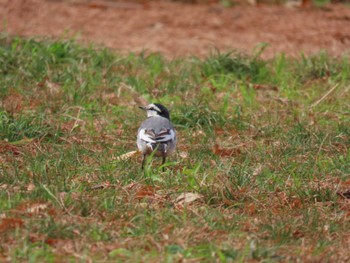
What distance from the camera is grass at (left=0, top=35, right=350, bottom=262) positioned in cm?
634

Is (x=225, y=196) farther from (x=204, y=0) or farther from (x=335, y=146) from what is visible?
(x=204, y=0)

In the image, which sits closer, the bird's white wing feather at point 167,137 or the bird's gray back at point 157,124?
the bird's white wing feather at point 167,137

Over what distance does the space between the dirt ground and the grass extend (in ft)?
2.83

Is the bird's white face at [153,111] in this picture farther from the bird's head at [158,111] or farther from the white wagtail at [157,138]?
the white wagtail at [157,138]

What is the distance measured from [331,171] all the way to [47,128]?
9.26 ft

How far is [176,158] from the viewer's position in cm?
877

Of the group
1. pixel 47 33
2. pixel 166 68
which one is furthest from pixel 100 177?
pixel 47 33

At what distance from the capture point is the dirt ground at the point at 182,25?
12648 millimetres

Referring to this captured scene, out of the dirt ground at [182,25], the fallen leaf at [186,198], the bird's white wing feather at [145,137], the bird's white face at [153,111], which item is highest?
the bird's white wing feather at [145,137]

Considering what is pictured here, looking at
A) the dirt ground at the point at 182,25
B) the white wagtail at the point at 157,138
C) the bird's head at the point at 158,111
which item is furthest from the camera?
the dirt ground at the point at 182,25

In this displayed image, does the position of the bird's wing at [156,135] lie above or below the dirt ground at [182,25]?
above

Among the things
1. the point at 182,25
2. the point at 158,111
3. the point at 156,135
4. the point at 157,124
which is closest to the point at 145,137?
the point at 156,135

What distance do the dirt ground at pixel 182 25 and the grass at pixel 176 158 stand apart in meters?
0.86

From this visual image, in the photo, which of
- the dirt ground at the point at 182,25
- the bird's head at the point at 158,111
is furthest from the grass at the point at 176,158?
the dirt ground at the point at 182,25
